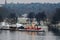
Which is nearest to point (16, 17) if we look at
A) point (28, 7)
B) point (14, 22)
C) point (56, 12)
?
point (14, 22)

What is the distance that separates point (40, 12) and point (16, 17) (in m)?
0.99

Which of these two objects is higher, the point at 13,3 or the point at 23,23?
the point at 13,3

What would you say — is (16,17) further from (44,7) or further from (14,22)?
(44,7)

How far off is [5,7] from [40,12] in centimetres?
147

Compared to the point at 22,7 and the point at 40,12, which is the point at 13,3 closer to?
the point at 22,7

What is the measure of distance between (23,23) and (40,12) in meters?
0.84

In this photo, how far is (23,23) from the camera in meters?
9.06

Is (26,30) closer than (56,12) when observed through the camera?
Yes

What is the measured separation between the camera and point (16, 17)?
962cm

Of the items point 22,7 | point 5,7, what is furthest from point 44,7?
point 5,7

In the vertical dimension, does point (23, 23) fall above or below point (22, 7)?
below

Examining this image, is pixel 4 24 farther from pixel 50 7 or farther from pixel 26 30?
pixel 50 7

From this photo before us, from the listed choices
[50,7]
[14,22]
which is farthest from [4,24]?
[50,7]

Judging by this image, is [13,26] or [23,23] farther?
[13,26]
